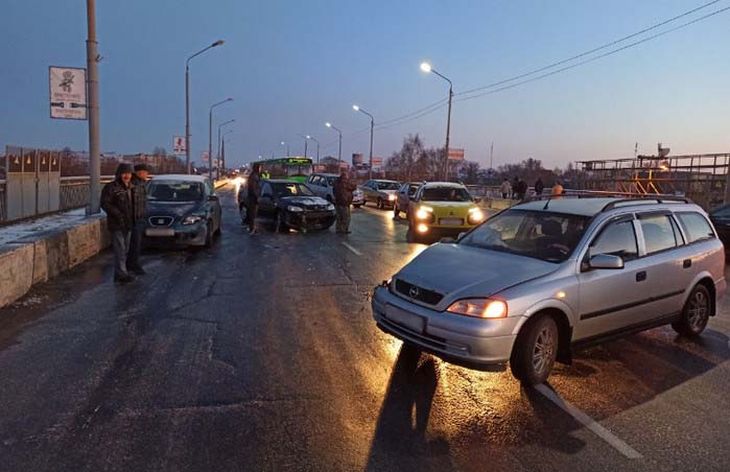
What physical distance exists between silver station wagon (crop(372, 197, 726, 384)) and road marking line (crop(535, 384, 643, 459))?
0.18 meters

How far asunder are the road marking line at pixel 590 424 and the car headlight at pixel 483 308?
2.61ft

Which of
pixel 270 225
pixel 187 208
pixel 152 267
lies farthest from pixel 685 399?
pixel 270 225

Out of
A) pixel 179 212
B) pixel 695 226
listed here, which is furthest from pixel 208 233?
pixel 695 226

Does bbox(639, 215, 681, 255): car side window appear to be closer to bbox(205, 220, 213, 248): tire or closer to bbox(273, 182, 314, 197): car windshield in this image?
bbox(205, 220, 213, 248): tire

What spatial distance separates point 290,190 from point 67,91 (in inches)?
284

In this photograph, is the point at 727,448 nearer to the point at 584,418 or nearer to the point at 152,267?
the point at 584,418

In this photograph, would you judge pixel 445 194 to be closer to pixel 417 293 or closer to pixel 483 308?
pixel 417 293

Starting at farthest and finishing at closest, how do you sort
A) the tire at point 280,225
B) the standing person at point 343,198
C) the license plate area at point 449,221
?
the tire at point 280,225
the standing person at point 343,198
the license plate area at point 449,221

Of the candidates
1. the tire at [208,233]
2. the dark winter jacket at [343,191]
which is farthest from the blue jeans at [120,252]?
the dark winter jacket at [343,191]

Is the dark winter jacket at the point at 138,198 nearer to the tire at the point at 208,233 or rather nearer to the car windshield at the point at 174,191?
the tire at the point at 208,233

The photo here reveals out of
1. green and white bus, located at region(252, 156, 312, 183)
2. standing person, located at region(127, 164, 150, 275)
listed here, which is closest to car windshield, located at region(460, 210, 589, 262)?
standing person, located at region(127, 164, 150, 275)

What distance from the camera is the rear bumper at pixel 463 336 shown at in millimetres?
4406

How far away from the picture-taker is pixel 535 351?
474 centimetres

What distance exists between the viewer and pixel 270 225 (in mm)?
18656
